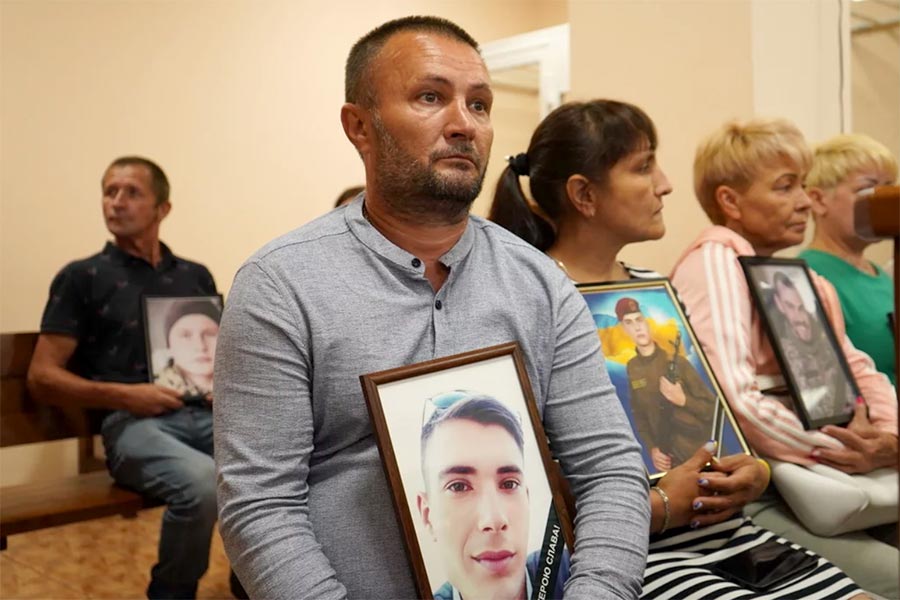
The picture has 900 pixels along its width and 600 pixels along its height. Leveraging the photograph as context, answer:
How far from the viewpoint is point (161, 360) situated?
2.88 meters

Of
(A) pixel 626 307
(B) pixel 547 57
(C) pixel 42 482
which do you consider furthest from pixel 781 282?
(B) pixel 547 57

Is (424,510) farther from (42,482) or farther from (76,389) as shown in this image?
(42,482)

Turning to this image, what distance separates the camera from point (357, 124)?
4.87 feet

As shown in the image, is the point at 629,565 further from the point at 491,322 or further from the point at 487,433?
the point at 491,322

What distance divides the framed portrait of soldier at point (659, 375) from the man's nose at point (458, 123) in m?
0.55

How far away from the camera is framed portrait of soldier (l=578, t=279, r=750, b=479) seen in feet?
5.80

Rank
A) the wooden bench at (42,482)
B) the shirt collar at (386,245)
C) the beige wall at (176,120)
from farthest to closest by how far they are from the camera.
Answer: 1. the beige wall at (176,120)
2. the wooden bench at (42,482)
3. the shirt collar at (386,245)

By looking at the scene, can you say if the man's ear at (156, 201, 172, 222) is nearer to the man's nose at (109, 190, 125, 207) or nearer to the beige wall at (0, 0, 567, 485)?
the man's nose at (109, 190, 125, 207)

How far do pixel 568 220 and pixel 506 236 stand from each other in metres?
→ 0.49

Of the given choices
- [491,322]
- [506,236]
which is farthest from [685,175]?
[491,322]

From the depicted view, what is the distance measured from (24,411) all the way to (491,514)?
222 cm

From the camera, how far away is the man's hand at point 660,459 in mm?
1724

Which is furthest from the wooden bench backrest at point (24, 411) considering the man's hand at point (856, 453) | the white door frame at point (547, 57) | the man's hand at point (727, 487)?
the white door frame at point (547, 57)

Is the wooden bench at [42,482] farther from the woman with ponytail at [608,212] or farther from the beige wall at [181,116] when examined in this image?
the woman with ponytail at [608,212]
